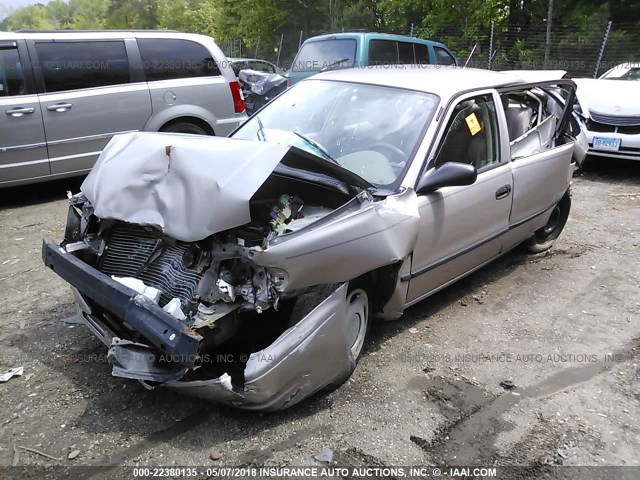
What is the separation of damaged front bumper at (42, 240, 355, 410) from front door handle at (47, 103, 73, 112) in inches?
151

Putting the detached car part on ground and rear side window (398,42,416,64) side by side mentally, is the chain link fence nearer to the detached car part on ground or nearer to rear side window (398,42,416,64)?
rear side window (398,42,416,64)

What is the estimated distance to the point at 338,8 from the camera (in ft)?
81.7

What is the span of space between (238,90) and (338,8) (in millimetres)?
19711

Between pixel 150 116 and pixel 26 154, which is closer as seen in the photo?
pixel 26 154

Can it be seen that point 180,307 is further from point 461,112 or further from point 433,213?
point 461,112

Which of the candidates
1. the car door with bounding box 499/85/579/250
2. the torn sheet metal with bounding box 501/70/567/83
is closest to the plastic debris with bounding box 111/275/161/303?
the car door with bounding box 499/85/579/250

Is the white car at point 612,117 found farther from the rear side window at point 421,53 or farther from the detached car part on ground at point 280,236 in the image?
the detached car part on ground at point 280,236

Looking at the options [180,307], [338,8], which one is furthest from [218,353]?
[338,8]

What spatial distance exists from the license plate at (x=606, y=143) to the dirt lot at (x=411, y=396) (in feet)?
12.0

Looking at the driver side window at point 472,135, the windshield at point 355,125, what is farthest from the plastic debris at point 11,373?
the driver side window at point 472,135

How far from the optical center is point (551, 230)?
17.5ft

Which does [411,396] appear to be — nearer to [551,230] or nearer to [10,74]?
[551,230]

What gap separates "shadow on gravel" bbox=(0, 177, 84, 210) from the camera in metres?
6.45

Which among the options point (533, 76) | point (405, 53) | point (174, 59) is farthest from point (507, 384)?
point (405, 53)
